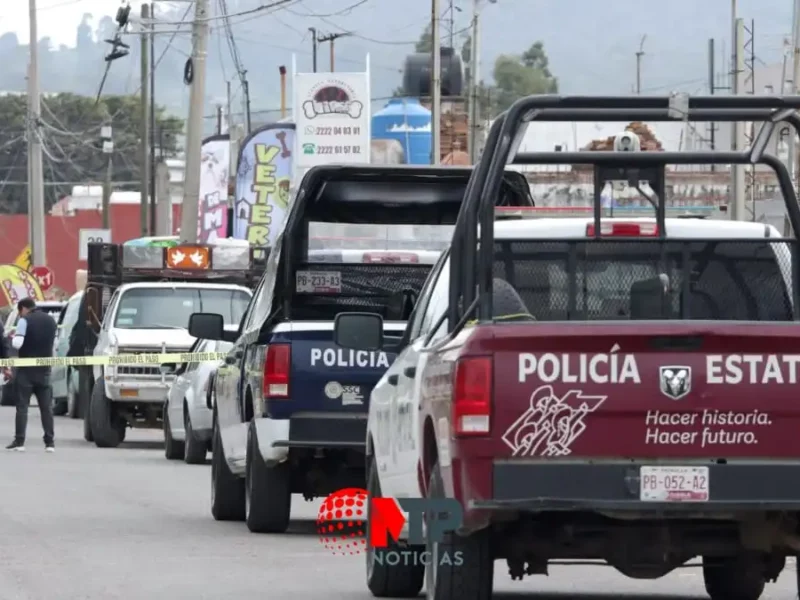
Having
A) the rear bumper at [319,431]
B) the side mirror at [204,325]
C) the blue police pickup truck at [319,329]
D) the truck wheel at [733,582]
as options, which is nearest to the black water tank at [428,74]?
the blue police pickup truck at [319,329]

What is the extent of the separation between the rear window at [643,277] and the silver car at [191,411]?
10.5 m

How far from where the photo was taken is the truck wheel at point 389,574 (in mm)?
10383

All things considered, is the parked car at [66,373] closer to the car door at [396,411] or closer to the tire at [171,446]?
the tire at [171,446]

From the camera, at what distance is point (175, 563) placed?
12.3 metres

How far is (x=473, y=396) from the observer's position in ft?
25.8

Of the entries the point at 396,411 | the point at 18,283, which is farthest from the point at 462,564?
the point at 18,283

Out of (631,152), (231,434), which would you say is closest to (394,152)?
(231,434)

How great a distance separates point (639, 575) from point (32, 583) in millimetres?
3883

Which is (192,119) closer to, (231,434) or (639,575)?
(231,434)

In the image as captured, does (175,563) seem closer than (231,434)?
Yes

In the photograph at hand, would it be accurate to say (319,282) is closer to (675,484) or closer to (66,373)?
(675,484)

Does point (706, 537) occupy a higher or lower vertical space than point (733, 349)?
lower

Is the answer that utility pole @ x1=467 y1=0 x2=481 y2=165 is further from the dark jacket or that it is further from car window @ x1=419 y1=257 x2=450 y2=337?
car window @ x1=419 y1=257 x2=450 y2=337

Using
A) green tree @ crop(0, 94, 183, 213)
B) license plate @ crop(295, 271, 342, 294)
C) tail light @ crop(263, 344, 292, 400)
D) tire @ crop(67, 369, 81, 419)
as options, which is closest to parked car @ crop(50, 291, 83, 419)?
tire @ crop(67, 369, 81, 419)
